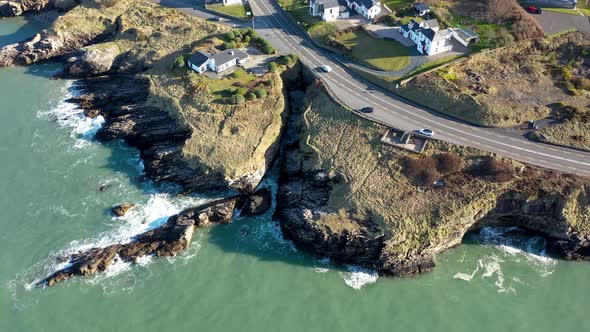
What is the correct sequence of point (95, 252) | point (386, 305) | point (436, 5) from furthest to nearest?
point (436, 5), point (95, 252), point (386, 305)

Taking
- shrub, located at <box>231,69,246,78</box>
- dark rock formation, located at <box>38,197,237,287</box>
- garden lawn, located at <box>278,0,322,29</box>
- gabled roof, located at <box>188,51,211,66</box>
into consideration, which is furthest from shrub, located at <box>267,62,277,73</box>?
dark rock formation, located at <box>38,197,237,287</box>

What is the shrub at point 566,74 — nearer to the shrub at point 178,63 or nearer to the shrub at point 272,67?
the shrub at point 272,67

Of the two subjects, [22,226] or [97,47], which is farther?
[97,47]

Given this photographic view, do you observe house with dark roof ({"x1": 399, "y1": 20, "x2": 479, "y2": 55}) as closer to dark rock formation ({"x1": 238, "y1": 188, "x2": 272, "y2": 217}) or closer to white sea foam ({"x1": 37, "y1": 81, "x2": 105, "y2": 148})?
dark rock formation ({"x1": 238, "y1": 188, "x2": 272, "y2": 217})

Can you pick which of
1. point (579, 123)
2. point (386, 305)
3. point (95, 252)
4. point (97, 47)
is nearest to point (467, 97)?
point (579, 123)

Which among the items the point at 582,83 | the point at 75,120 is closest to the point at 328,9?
the point at 582,83

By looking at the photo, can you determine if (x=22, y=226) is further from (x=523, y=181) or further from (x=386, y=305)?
(x=523, y=181)

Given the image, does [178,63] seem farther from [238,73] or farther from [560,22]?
[560,22]
